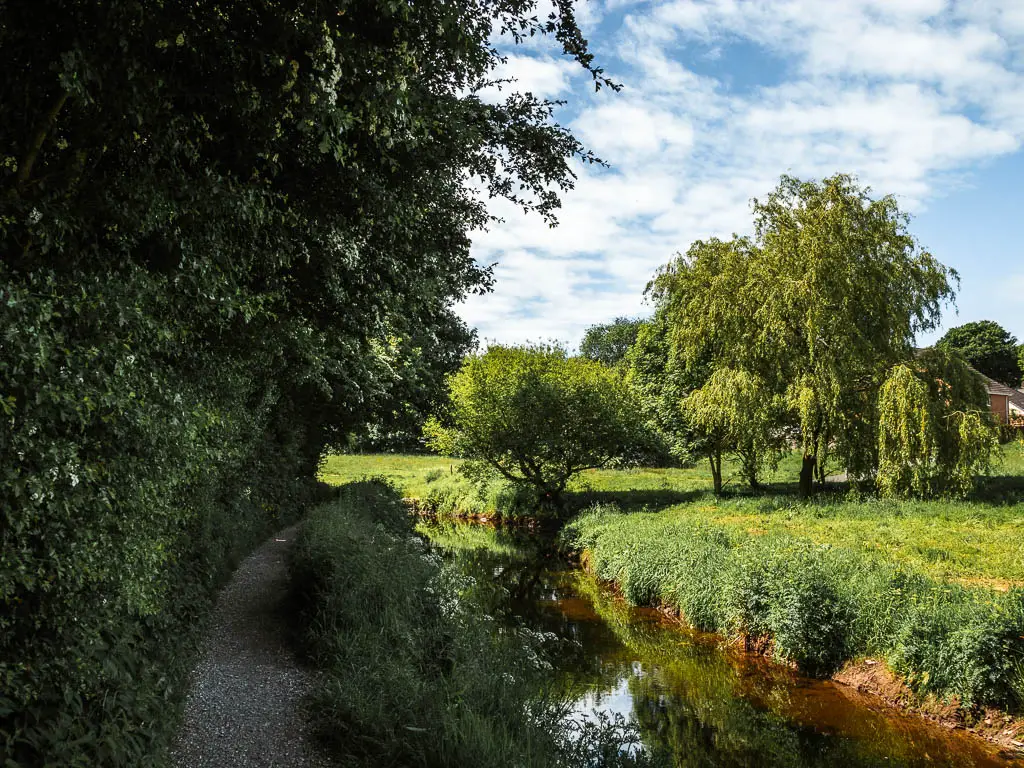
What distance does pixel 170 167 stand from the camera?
15.0 ft

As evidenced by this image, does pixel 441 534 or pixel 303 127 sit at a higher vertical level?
pixel 303 127

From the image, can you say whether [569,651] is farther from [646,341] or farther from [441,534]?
[646,341]

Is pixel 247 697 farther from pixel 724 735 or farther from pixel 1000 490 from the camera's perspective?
pixel 1000 490

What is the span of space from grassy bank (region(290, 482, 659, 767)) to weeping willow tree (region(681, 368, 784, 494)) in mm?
12446

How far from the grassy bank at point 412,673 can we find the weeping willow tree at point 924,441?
40.5 ft

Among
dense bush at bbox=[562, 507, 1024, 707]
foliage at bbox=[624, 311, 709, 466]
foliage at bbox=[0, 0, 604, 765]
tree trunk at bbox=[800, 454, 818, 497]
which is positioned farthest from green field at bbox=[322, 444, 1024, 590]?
foliage at bbox=[0, 0, 604, 765]

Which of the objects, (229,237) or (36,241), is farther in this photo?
(229,237)

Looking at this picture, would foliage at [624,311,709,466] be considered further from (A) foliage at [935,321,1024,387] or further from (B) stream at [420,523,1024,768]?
(A) foliage at [935,321,1024,387]

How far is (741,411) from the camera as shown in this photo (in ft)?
69.5

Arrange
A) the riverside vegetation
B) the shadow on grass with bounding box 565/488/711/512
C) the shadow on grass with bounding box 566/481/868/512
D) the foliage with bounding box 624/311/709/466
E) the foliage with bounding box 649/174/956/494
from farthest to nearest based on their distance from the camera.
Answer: the foliage with bounding box 624/311/709/466
the shadow on grass with bounding box 565/488/711/512
the shadow on grass with bounding box 566/481/868/512
the foliage with bounding box 649/174/956/494
the riverside vegetation

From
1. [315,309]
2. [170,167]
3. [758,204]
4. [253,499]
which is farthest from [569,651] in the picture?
[758,204]

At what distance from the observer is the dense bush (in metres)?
8.80

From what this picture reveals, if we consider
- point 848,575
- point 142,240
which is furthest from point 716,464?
point 142,240

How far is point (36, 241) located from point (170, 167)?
3.80ft
